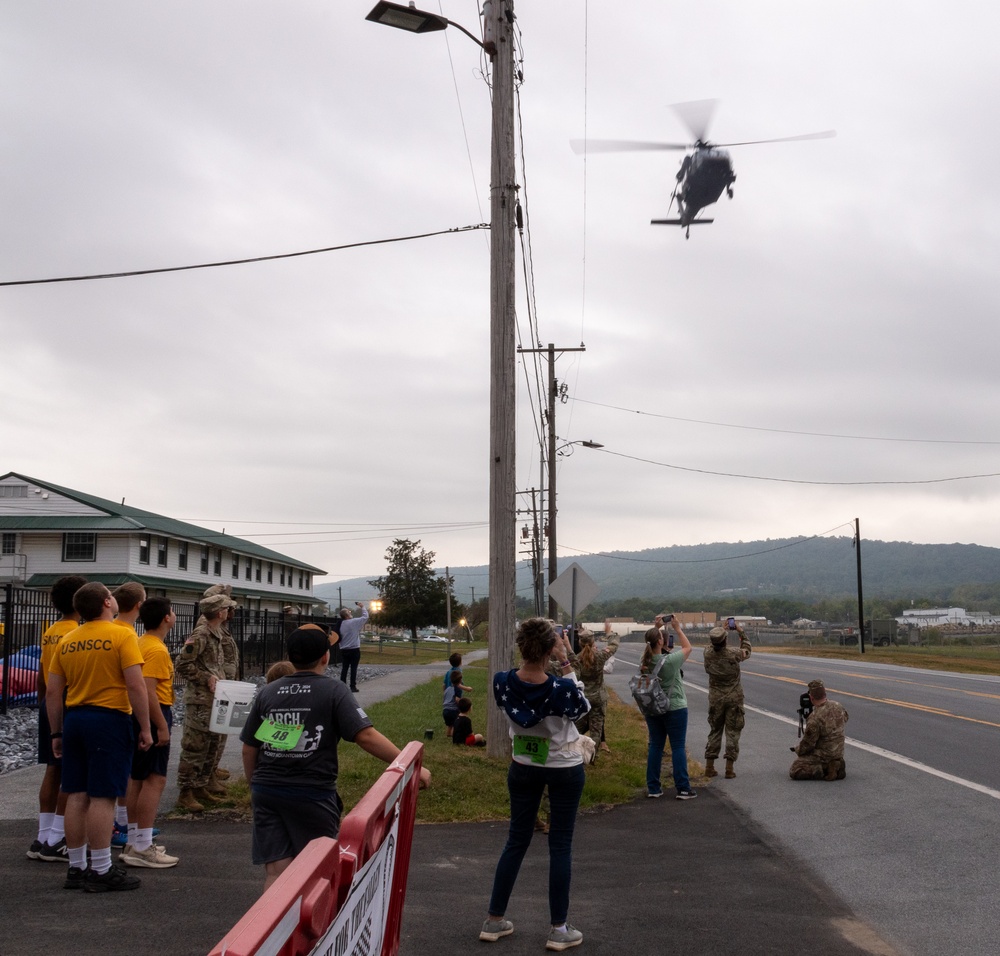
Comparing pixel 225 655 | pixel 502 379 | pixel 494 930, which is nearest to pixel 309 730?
pixel 494 930

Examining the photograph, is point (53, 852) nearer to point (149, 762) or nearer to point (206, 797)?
point (149, 762)

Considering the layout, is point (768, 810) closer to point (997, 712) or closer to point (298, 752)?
point (298, 752)

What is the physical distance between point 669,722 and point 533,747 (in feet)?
17.8

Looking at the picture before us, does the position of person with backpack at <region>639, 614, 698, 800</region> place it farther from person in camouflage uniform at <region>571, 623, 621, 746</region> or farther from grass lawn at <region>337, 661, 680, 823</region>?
person in camouflage uniform at <region>571, 623, 621, 746</region>

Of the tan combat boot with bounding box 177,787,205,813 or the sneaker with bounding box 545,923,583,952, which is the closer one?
the sneaker with bounding box 545,923,583,952

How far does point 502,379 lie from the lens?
40.4 feet

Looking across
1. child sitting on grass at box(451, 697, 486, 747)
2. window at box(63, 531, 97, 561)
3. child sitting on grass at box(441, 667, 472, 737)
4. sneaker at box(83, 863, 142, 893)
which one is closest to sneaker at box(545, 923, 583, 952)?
sneaker at box(83, 863, 142, 893)

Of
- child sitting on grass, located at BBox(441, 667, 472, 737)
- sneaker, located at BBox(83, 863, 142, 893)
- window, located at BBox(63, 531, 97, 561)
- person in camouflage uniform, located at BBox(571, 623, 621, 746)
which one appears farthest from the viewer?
window, located at BBox(63, 531, 97, 561)

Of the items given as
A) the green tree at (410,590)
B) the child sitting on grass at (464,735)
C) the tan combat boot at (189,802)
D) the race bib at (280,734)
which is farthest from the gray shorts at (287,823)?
the green tree at (410,590)

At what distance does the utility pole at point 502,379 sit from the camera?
12.0 meters

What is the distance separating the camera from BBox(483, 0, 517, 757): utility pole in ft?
39.4

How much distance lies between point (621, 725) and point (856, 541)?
5154cm

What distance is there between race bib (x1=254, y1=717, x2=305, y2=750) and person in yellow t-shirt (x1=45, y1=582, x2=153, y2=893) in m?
1.76

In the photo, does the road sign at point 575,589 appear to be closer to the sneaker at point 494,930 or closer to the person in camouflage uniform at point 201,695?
the person in camouflage uniform at point 201,695
